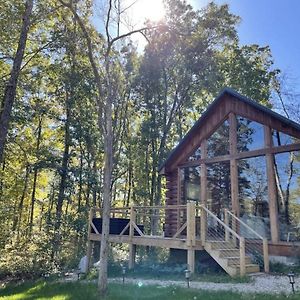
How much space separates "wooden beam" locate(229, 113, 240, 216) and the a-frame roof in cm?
36

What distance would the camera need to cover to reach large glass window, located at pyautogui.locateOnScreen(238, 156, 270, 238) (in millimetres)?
9484

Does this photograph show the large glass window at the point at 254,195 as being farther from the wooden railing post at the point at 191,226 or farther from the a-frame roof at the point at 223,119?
the wooden railing post at the point at 191,226

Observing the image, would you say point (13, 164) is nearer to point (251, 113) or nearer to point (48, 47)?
point (48, 47)

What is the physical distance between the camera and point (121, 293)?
23.5 feet

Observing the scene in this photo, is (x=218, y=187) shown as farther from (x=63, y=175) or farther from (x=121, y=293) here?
(x=63, y=175)

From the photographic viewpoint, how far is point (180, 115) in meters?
19.5

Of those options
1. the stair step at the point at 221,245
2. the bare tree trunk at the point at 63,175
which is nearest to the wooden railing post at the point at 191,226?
the stair step at the point at 221,245

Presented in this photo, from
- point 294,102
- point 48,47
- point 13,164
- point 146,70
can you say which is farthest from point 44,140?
point 294,102

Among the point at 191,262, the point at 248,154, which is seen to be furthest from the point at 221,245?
the point at 248,154

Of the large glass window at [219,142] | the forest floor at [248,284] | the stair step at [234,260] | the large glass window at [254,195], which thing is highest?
the large glass window at [219,142]

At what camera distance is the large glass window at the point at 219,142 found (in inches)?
431

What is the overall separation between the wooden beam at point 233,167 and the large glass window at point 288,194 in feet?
4.07

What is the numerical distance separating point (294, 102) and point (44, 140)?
A: 13.2 meters

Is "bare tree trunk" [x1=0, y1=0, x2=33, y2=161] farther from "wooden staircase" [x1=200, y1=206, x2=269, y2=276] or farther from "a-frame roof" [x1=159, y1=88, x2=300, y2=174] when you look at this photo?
"wooden staircase" [x1=200, y1=206, x2=269, y2=276]
